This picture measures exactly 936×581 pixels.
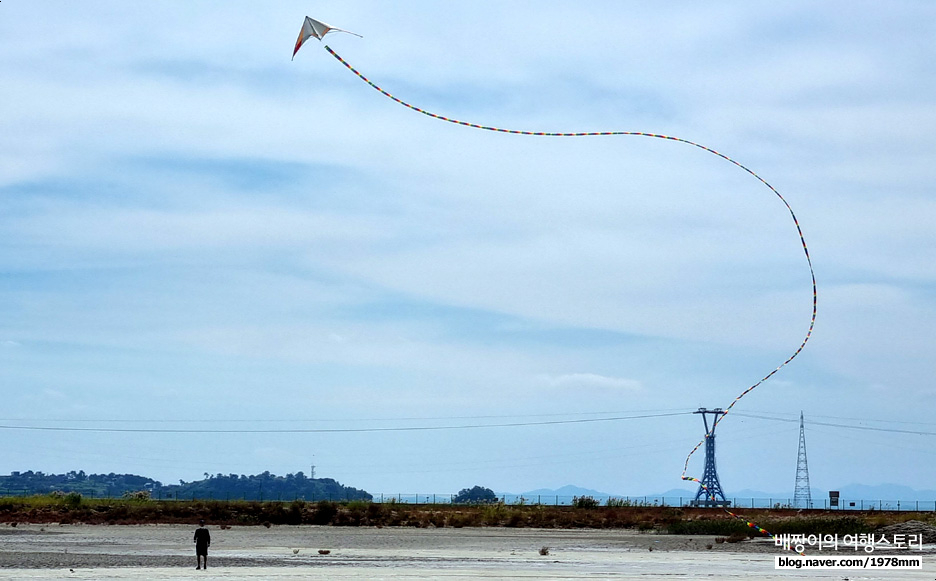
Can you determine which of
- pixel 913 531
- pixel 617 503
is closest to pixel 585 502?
pixel 617 503

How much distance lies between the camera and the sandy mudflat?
1407 inches

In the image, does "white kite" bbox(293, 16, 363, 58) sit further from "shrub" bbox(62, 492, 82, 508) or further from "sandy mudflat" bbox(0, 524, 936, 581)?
"shrub" bbox(62, 492, 82, 508)

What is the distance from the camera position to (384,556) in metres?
46.7

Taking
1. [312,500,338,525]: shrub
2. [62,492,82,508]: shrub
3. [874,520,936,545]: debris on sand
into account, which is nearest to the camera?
[874,520,936,545]: debris on sand

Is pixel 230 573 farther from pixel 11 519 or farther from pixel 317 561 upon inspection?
pixel 11 519

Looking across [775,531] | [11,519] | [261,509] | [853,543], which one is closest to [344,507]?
[261,509]

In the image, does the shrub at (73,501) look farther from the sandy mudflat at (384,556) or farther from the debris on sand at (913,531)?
the debris on sand at (913,531)

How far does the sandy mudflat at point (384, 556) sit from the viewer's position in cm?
3575

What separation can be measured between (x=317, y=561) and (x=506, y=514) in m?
48.5

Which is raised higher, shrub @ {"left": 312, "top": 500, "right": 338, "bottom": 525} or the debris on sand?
the debris on sand

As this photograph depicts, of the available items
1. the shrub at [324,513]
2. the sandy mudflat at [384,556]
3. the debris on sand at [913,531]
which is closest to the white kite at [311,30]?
the sandy mudflat at [384,556]

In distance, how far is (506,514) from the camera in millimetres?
89938

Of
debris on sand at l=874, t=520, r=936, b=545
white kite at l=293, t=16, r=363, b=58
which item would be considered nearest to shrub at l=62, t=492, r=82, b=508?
debris on sand at l=874, t=520, r=936, b=545

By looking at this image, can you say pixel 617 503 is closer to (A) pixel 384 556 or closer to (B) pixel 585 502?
(B) pixel 585 502
